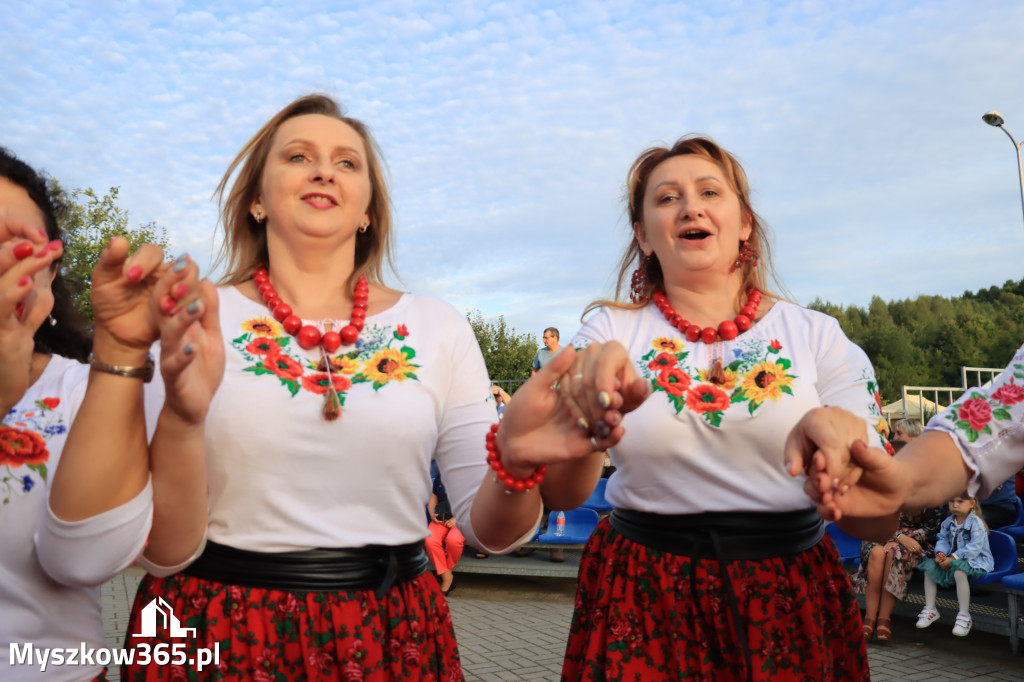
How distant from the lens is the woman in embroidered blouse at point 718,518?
2.14 meters

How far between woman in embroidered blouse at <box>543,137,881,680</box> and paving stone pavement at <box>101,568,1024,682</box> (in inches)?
161

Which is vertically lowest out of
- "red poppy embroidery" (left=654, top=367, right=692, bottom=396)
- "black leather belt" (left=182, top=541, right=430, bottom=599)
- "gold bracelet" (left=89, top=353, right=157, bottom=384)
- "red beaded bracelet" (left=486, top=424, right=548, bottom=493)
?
"black leather belt" (left=182, top=541, right=430, bottom=599)

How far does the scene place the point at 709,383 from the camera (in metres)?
2.30

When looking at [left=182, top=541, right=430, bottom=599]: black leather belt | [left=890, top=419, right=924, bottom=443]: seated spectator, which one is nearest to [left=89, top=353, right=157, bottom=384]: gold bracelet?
[left=182, top=541, right=430, bottom=599]: black leather belt

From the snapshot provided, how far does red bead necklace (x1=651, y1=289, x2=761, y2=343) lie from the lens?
243 cm

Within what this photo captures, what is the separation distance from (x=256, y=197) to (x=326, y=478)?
0.90 meters

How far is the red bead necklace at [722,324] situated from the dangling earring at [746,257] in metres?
0.12

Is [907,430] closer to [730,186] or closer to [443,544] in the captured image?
[443,544]

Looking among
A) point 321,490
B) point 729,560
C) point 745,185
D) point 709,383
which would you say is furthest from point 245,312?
point 745,185

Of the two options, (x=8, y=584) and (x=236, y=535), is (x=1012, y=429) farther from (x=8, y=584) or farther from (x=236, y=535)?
(x=8, y=584)

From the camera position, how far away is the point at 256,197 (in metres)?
2.19

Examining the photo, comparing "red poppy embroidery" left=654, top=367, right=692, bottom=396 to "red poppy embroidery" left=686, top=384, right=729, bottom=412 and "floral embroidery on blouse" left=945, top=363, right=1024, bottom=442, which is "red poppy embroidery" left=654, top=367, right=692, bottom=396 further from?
"floral embroidery on blouse" left=945, top=363, right=1024, bottom=442

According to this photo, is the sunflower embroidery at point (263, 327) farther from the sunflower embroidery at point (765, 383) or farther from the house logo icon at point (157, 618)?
the sunflower embroidery at point (765, 383)

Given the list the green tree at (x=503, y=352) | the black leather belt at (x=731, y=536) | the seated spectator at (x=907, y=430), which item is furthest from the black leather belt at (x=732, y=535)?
the green tree at (x=503, y=352)
